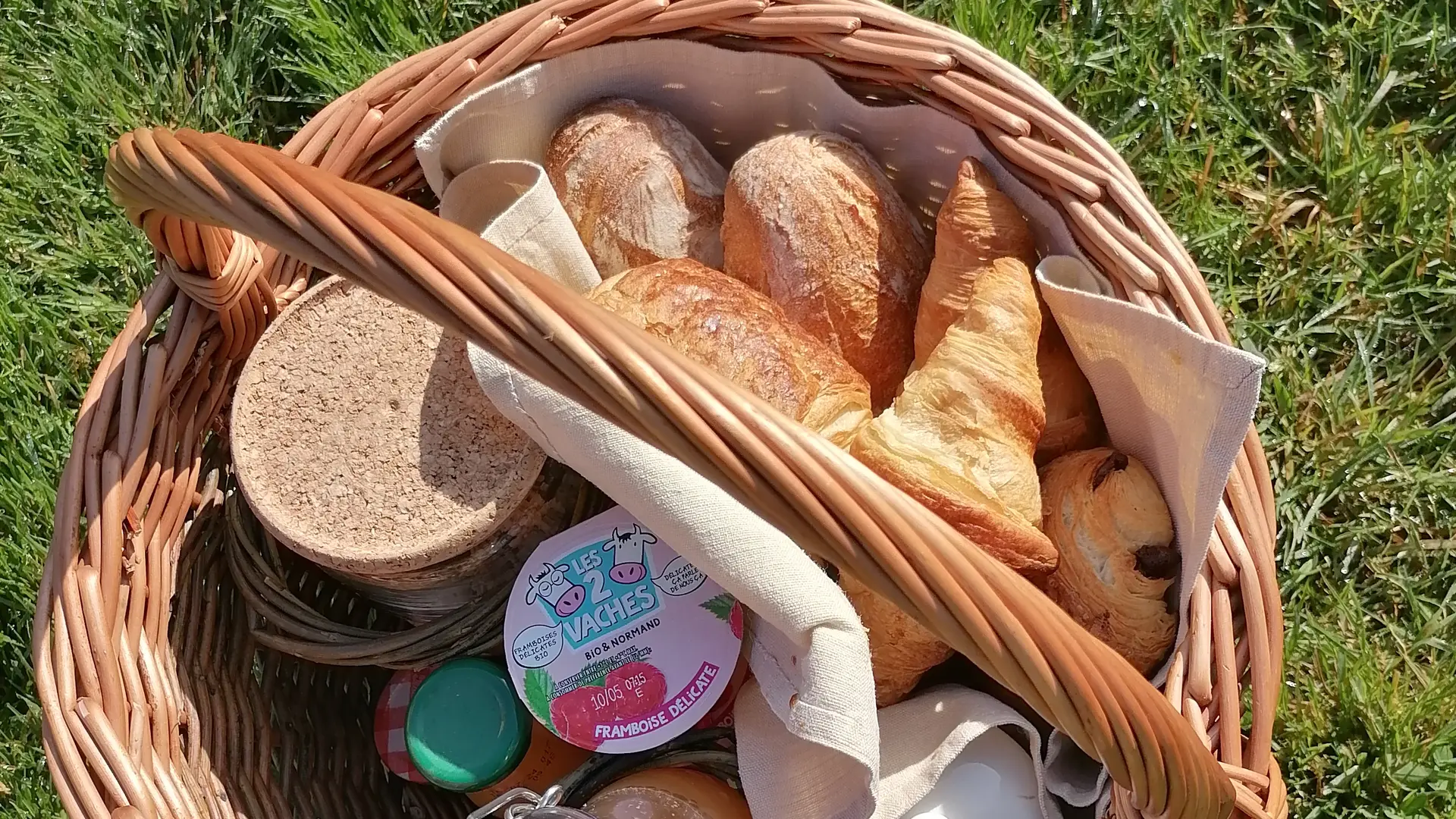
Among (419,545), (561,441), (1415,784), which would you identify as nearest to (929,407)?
(561,441)

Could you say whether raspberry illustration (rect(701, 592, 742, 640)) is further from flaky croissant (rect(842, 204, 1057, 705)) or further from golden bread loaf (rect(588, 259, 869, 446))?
golden bread loaf (rect(588, 259, 869, 446))

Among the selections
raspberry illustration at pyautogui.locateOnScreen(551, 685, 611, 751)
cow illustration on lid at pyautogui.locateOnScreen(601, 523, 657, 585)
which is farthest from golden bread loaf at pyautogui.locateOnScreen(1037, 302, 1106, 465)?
raspberry illustration at pyautogui.locateOnScreen(551, 685, 611, 751)

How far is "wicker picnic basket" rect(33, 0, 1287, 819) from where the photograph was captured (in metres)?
0.83

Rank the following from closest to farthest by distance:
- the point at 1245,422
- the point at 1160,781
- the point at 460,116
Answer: the point at 1160,781 < the point at 1245,422 < the point at 460,116

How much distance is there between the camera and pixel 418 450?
137 cm

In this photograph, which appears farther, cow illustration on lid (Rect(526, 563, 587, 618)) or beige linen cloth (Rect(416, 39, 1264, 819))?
cow illustration on lid (Rect(526, 563, 587, 618))

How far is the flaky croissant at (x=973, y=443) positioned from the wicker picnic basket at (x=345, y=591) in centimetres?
16

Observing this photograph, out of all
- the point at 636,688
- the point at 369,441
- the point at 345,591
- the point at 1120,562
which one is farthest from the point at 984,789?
the point at 345,591

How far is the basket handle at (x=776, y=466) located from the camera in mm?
821

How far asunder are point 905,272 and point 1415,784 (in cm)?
112

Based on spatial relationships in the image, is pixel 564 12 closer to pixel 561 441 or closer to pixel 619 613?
pixel 561 441

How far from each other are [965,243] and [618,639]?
25.3 inches

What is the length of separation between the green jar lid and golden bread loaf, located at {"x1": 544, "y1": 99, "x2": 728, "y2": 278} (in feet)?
1.88

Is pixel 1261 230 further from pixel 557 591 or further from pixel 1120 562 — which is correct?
pixel 557 591
